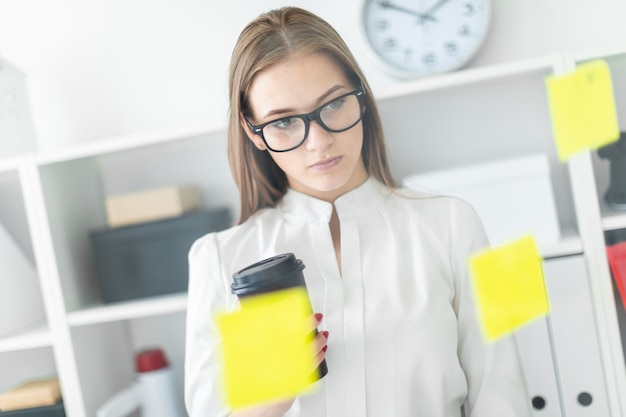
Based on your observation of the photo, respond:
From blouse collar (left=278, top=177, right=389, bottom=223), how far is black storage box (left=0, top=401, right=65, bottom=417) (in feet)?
1.62

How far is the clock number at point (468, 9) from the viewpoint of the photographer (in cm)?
80

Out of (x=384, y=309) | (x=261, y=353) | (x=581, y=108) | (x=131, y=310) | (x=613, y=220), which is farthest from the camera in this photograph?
(x=131, y=310)

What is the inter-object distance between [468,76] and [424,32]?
3.5 inches

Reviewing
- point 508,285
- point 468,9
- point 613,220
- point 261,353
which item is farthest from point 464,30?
point 261,353

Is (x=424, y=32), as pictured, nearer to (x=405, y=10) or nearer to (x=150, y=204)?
(x=405, y=10)

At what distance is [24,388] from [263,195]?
510 mm

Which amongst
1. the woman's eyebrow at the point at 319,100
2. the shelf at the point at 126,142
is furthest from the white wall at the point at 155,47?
the woman's eyebrow at the point at 319,100

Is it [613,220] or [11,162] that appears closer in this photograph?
[613,220]

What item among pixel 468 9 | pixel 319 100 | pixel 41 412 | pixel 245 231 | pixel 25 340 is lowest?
pixel 41 412

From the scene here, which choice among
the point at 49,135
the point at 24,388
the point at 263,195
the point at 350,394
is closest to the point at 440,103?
the point at 263,195

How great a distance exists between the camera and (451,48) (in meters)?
0.85

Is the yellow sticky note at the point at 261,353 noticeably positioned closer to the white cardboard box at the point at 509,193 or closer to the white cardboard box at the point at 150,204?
the white cardboard box at the point at 509,193

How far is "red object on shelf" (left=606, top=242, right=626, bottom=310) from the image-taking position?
0.66 m

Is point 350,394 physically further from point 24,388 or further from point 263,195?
point 24,388
